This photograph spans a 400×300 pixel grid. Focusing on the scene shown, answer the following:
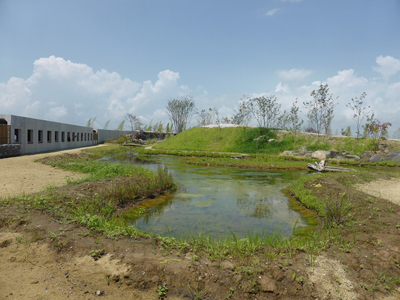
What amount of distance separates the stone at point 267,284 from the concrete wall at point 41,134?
22.0 m

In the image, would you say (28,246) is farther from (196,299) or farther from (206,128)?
(206,128)

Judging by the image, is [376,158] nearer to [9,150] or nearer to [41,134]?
[9,150]

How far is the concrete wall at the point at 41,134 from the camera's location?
2042cm

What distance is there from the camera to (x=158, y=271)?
12.7 ft

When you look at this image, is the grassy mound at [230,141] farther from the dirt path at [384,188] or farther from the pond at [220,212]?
the pond at [220,212]

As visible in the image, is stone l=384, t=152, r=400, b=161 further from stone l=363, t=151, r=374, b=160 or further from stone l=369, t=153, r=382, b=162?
stone l=363, t=151, r=374, b=160

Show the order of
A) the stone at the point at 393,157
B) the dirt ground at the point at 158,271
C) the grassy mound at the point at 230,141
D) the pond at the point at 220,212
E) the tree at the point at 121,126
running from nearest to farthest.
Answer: the dirt ground at the point at 158,271 < the pond at the point at 220,212 < the stone at the point at 393,157 < the grassy mound at the point at 230,141 < the tree at the point at 121,126

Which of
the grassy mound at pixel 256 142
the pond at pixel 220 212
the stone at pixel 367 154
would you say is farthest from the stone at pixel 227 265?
the grassy mound at pixel 256 142

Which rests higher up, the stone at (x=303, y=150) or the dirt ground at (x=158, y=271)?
the stone at (x=303, y=150)

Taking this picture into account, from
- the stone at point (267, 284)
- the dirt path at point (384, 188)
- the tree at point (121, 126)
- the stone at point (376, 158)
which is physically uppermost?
the tree at point (121, 126)

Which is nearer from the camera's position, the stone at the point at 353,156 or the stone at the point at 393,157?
the stone at the point at 393,157

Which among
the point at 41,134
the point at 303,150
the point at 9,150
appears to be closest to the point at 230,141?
the point at 303,150

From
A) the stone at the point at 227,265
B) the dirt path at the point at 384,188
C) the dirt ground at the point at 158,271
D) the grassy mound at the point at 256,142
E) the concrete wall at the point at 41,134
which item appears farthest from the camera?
the grassy mound at the point at 256,142

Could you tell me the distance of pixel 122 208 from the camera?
25.9ft
